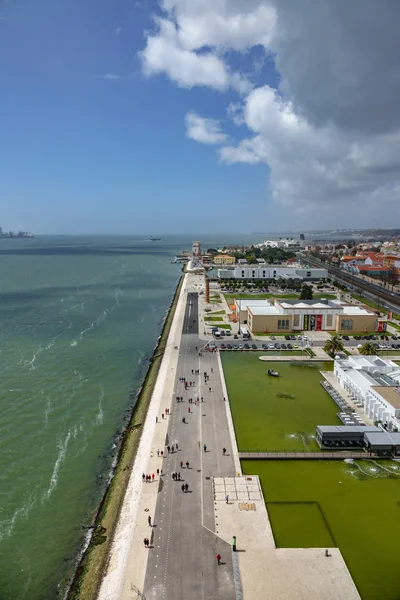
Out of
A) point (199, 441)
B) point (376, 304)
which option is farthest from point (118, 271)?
point (199, 441)

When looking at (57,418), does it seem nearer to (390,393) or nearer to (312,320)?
(390,393)

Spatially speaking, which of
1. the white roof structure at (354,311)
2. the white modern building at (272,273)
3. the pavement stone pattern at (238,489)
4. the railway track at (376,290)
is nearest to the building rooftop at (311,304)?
the white roof structure at (354,311)

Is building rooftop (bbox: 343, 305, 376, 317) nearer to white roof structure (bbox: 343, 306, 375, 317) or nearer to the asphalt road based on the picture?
white roof structure (bbox: 343, 306, 375, 317)

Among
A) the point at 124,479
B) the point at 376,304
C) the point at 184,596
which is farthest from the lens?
the point at 376,304

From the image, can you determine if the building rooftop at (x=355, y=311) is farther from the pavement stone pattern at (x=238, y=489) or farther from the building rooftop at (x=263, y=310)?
→ the pavement stone pattern at (x=238, y=489)

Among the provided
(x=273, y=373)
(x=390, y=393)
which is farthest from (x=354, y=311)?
(x=390, y=393)

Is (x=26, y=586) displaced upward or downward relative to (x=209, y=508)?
downward

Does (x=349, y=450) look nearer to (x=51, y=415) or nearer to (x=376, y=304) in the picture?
(x=51, y=415)

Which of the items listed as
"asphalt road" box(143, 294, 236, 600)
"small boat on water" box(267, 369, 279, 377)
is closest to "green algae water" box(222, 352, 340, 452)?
"small boat on water" box(267, 369, 279, 377)
